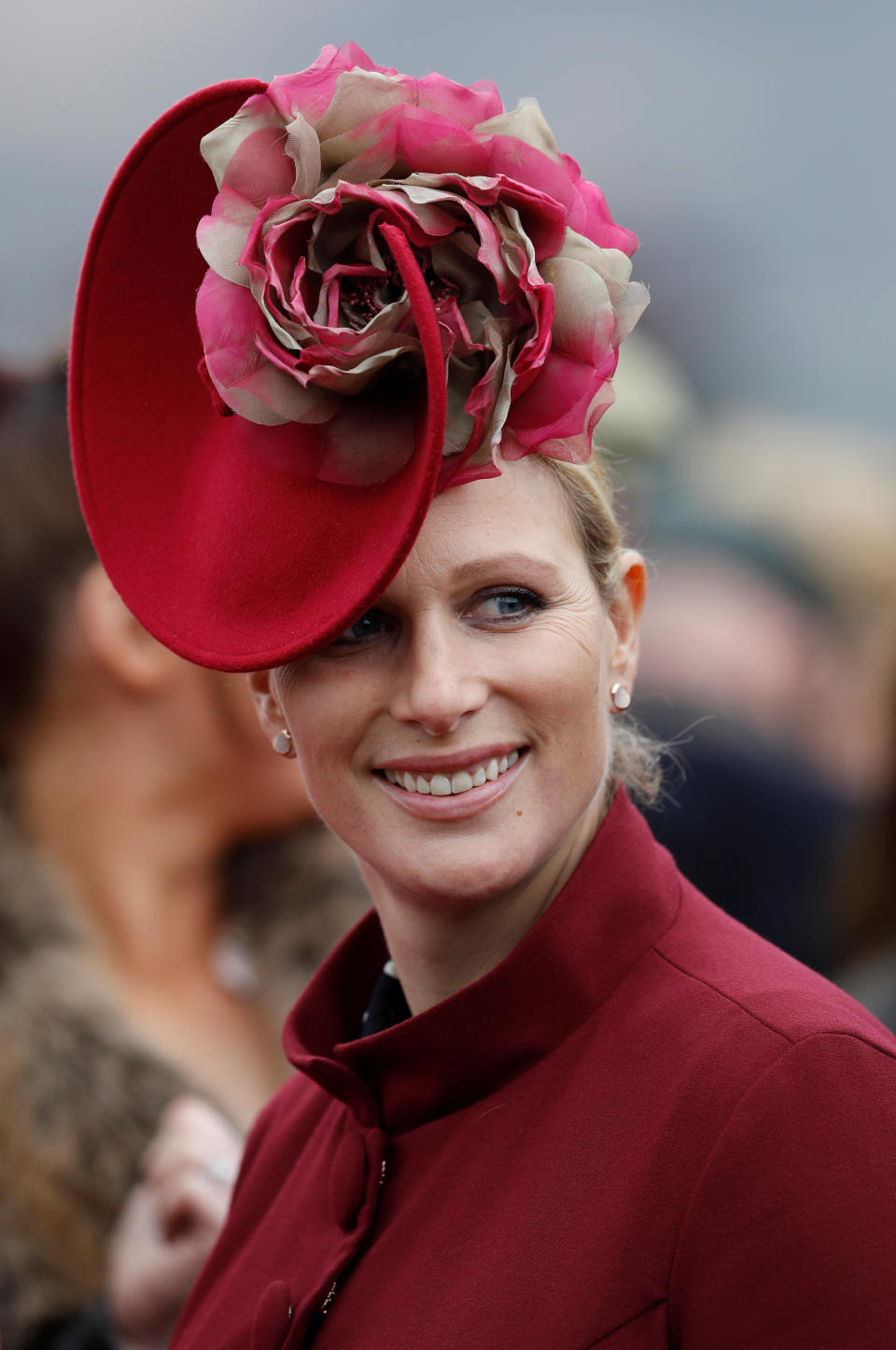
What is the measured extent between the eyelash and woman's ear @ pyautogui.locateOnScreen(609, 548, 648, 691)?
0.16 metres

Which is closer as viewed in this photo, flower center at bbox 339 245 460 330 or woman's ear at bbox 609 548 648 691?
flower center at bbox 339 245 460 330

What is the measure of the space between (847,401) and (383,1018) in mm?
3673

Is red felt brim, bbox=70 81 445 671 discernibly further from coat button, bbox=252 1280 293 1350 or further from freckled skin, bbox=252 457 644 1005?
coat button, bbox=252 1280 293 1350

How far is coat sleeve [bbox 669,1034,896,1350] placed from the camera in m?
0.98

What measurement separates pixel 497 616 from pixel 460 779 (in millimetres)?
144

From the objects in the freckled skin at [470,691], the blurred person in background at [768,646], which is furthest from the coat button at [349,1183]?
the blurred person in background at [768,646]

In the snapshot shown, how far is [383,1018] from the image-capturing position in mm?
1564

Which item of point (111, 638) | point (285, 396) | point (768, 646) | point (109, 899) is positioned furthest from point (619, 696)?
point (768, 646)

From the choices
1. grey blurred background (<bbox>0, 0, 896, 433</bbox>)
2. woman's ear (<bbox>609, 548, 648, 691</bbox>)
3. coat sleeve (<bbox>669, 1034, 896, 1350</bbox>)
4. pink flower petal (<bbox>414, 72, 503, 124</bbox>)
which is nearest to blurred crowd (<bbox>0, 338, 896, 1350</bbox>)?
woman's ear (<bbox>609, 548, 648, 691</bbox>)

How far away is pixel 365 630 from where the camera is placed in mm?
1257

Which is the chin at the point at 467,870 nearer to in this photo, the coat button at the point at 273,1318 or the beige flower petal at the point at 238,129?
the coat button at the point at 273,1318

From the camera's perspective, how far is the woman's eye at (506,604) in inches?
49.4

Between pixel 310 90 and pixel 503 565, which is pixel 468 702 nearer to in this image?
pixel 503 565

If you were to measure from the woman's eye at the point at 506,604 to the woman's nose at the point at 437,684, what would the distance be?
1.4 inches
